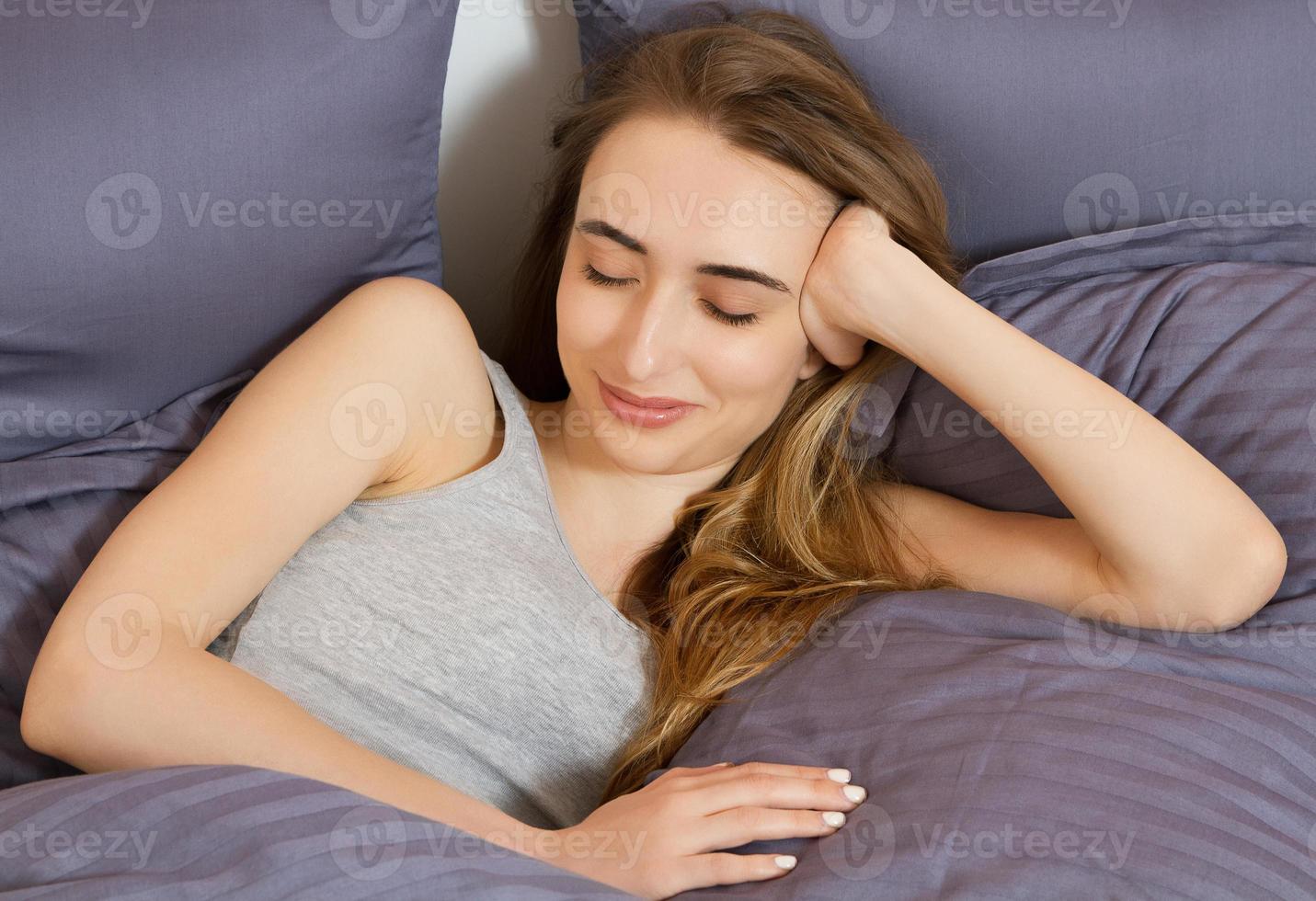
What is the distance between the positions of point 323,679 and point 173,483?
0.78 ft

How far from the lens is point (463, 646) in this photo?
1215 millimetres

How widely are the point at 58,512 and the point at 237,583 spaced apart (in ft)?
0.89

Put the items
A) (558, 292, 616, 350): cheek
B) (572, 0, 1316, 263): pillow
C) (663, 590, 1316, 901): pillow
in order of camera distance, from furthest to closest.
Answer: (572, 0, 1316, 263): pillow → (558, 292, 616, 350): cheek → (663, 590, 1316, 901): pillow

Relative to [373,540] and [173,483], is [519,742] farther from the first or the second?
[173,483]

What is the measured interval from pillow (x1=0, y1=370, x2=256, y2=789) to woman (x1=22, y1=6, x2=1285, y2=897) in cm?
13

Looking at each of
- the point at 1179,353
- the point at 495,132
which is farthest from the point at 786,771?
the point at 495,132

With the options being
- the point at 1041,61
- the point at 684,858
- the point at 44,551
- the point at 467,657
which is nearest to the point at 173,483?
the point at 44,551

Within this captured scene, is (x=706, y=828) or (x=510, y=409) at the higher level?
(x=510, y=409)

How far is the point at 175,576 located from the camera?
107 centimetres

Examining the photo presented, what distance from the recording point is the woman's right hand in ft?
3.28

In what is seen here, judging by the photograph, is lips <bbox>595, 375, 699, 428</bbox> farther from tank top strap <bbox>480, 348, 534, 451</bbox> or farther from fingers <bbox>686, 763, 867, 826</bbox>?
fingers <bbox>686, 763, 867, 826</bbox>

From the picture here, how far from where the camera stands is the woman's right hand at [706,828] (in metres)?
1.00

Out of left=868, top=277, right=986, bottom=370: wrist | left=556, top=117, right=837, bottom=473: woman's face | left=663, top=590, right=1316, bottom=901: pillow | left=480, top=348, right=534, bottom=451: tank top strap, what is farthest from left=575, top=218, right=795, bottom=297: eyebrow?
left=663, top=590, right=1316, bottom=901: pillow

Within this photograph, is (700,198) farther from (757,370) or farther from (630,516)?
(630,516)
